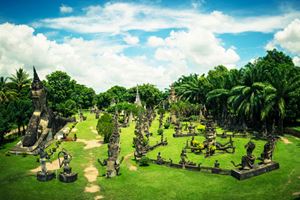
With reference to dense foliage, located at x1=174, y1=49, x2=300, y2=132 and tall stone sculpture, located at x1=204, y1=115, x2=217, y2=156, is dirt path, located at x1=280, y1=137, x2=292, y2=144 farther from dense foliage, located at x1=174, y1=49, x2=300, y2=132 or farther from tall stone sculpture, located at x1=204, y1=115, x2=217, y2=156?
tall stone sculpture, located at x1=204, y1=115, x2=217, y2=156

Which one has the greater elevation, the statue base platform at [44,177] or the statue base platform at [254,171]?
the statue base platform at [254,171]

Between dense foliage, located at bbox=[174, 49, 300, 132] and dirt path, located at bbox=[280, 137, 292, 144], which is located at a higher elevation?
dense foliage, located at bbox=[174, 49, 300, 132]

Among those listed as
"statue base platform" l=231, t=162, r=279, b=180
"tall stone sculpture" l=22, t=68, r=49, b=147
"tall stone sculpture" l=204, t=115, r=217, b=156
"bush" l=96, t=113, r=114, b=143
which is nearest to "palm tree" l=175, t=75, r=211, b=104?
"bush" l=96, t=113, r=114, b=143

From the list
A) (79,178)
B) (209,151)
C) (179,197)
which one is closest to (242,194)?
(179,197)

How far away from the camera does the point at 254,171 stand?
22.9m

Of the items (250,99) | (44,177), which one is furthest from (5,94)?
(250,99)

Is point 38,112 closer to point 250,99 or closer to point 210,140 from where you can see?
point 210,140

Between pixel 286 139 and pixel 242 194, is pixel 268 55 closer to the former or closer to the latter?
pixel 286 139

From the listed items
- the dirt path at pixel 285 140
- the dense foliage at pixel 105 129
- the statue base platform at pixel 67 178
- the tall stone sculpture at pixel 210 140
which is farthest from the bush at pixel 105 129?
the dirt path at pixel 285 140

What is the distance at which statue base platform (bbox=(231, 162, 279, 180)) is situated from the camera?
73.8 feet

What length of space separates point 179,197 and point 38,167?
17066mm

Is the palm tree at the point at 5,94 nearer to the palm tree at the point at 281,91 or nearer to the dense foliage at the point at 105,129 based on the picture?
the dense foliage at the point at 105,129

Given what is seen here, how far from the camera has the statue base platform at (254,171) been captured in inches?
886

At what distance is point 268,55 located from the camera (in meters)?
58.1
